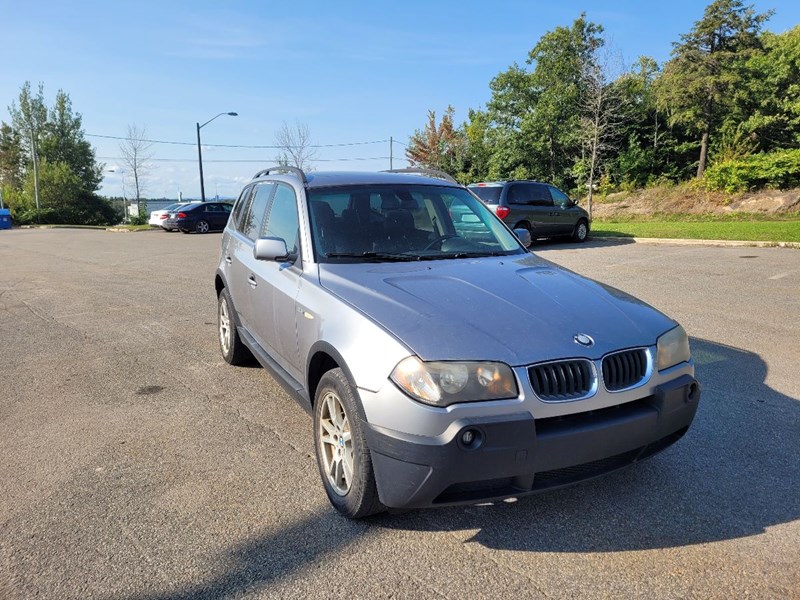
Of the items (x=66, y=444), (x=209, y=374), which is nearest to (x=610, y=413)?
(x=66, y=444)

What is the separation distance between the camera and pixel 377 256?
12.3ft

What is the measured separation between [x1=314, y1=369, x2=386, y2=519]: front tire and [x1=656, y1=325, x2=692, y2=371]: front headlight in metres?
1.47

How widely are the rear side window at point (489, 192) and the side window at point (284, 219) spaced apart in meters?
10.8

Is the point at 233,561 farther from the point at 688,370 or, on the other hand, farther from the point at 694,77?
the point at 694,77

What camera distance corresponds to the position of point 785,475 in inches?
129

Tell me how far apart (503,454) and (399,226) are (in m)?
2.06

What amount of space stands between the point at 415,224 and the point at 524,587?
2463mm

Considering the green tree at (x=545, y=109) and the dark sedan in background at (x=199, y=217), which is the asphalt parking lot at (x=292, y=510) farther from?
the green tree at (x=545, y=109)

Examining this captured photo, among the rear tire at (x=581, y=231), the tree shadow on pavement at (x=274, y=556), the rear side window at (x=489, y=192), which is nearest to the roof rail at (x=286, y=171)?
the tree shadow on pavement at (x=274, y=556)

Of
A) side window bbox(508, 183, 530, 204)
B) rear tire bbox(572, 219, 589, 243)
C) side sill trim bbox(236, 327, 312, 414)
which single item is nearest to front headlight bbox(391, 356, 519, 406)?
side sill trim bbox(236, 327, 312, 414)

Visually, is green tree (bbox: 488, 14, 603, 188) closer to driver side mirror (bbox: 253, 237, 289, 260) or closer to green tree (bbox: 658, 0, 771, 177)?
green tree (bbox: 658, 0, 771, 177)

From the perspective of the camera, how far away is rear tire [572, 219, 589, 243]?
57.7 ft

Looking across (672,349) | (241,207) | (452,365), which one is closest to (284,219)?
(241,207)

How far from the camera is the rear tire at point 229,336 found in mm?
5207
